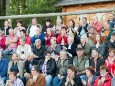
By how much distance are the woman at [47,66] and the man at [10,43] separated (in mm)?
1660

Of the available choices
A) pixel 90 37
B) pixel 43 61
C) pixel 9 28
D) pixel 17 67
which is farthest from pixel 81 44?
pixel 9 28

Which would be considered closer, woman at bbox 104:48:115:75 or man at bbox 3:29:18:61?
woman at bbox 104:48:115:75

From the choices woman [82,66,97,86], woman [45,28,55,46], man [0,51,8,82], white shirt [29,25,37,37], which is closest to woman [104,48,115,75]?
woman [82,66,97,86]

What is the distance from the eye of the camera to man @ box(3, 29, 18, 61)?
12.7 meters

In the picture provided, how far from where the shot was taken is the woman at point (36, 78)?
10648mm

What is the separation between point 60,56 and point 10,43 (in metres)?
2.36

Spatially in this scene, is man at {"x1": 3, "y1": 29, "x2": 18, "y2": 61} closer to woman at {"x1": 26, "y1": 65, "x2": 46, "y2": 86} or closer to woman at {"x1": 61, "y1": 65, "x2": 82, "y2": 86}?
woman at {"x1": 26, "y1": 65, "x2": 46, "y2": 86}

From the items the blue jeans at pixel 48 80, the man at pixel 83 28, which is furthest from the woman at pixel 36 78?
the man at pixel 83 28

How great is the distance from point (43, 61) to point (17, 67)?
0.83 meters

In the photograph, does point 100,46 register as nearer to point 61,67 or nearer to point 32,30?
point 61,67

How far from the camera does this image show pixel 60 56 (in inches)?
436

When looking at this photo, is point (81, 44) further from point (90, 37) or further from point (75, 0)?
point (75, 0)

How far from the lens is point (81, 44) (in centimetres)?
1150

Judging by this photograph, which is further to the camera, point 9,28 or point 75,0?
point 75,0
